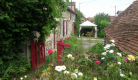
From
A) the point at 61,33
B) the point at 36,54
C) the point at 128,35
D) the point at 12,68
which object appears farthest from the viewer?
the point at 61,33

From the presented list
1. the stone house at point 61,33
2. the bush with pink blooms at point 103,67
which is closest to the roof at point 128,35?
the bush with pink blooms at point 103,67

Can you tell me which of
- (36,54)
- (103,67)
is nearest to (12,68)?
(36,54)

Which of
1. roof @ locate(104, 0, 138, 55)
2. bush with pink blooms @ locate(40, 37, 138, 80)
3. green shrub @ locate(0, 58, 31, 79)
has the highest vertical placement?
roof @ locate(104, 0, 138, 55)

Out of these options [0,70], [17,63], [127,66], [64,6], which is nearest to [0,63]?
[0,70]

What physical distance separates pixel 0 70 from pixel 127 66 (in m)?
2.72

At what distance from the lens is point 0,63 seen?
275 centimetres

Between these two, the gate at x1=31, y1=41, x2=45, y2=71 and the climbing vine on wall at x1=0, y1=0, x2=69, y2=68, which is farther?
the gate at x1=31, y1=41, x2=45, y2=71

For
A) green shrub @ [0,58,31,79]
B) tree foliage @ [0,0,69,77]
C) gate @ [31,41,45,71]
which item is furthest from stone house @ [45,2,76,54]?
green shrub @ [0,58,31,79]

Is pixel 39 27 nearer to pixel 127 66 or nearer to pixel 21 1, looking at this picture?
pixel 21 1

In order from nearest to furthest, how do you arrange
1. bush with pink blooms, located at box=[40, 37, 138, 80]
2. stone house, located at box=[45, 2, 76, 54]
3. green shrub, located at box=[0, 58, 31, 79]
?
bush with pink blooms, located at box=[40, 37, 138, 80]
green shrub, located at box=[0, 58, 31, 79]
stone house, located at box=[45, 2, 76, 54]

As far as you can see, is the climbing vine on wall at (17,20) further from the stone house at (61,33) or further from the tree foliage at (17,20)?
the stone house at (61,33)

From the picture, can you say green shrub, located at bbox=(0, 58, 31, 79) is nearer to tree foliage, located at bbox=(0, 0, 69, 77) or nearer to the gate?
tree foliage, located at bbox=(0, 0, 69, 77)

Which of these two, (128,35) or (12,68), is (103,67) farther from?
(12,68)

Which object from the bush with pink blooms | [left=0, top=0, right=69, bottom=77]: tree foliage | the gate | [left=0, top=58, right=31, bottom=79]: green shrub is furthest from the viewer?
the gate
